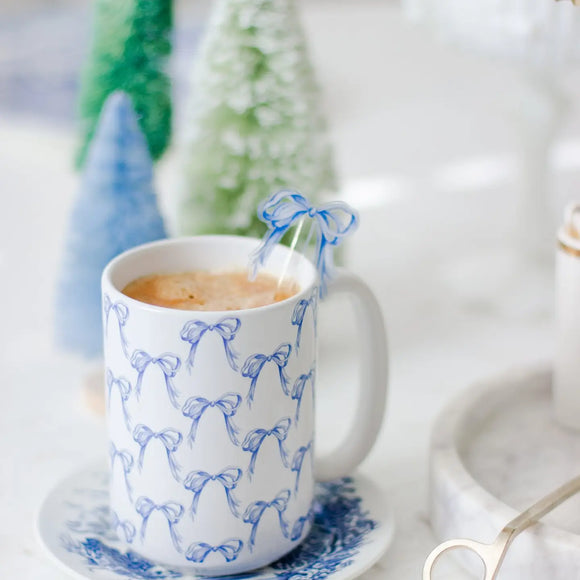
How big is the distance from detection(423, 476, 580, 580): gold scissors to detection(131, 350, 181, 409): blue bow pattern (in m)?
0.14

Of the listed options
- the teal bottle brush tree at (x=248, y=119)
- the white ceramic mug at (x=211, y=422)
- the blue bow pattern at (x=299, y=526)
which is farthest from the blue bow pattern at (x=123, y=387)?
the teal bottle brush tree at (x=248, y=119)

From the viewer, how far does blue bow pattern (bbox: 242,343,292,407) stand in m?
0.47

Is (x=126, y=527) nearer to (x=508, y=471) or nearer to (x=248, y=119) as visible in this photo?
(x=508, y=471)

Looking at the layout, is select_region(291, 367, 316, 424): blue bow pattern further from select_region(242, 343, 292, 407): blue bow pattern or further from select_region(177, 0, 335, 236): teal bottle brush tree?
select_region(177, 0, 335, 236): teal bottle brush tree

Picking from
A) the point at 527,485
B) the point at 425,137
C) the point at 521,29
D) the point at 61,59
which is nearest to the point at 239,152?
the point at 521,29

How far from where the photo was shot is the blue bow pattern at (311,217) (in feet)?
1.60

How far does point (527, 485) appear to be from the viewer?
21.8 inches

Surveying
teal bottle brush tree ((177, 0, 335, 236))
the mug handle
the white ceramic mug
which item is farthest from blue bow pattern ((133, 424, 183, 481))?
teal bottle brush tree ((177, 0, 335, 236))

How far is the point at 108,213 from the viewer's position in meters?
0.66

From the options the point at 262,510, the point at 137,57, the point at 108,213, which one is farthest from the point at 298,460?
the point at 137,57

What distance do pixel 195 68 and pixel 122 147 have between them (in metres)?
0.11

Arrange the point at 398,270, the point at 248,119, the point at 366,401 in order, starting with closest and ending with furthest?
the point at 366,401, the point at 248,119, the point at 398,270

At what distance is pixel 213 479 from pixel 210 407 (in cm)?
4

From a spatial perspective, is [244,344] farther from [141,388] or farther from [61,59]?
[61,59]
